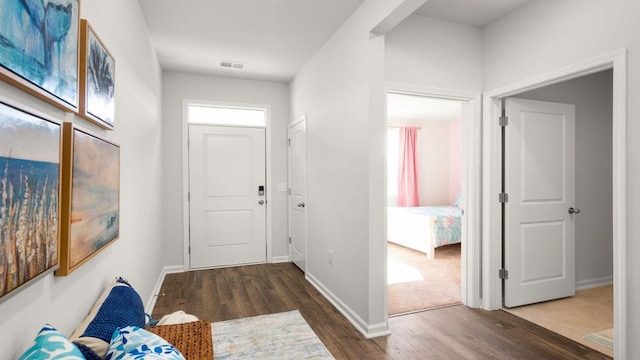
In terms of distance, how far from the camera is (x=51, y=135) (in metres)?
A: 1.08

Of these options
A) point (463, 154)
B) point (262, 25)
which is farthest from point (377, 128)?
point (262, 25)

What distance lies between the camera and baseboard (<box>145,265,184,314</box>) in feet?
10.0

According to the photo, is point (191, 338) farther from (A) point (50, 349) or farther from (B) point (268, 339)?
(B) point (268, 339)

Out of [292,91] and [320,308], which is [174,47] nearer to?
[292,91]

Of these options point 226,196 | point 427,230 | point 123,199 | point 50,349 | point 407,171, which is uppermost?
point 407,171

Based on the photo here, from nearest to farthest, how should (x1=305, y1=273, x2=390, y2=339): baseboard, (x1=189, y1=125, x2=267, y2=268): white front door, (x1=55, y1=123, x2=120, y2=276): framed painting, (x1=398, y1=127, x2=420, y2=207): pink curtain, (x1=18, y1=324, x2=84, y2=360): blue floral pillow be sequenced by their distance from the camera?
(x1=18, y1=324, x2=84, y2=360): blue floral pillow → (x1=55, y1=123, x2=120, y2=276): framed painting → (x1=305, y1=273, x2=390, y2=339): baseboard → (x1=189, y1=125, x2=267, y2=268): white front door → (x1=398, y1=127, x2=420, y2=207): pink curtain

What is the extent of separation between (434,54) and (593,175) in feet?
7.27

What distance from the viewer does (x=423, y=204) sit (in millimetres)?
7516

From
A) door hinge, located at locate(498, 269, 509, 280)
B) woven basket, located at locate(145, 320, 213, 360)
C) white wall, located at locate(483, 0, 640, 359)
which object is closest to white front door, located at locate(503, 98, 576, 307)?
door hinge, located at locate(498, 269, 509, 280)

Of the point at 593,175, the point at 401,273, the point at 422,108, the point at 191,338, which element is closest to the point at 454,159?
the point at 422,108

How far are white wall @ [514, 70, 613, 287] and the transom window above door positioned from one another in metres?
3.66

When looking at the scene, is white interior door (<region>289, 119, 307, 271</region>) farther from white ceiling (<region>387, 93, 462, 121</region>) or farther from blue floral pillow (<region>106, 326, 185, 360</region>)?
blue floral pillow (<region>106, 326, 185, 360</region>)

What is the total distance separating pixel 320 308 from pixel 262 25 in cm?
265

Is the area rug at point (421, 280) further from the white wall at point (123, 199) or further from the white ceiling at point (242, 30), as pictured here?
the white ceiling at point (242, 30)
